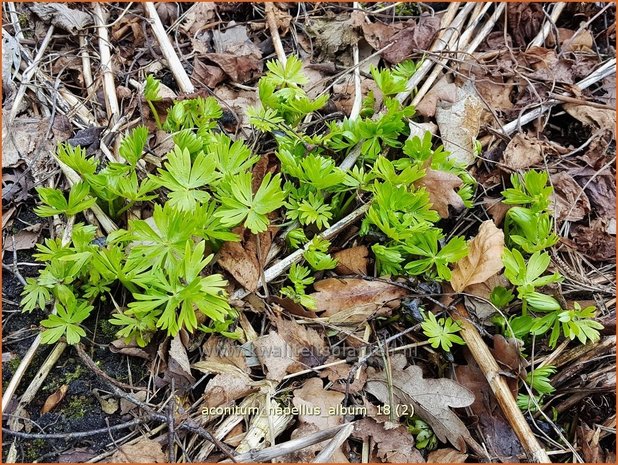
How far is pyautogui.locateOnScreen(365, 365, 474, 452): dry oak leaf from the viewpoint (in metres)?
1.99

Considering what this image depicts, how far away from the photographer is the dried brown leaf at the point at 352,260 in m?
2.27

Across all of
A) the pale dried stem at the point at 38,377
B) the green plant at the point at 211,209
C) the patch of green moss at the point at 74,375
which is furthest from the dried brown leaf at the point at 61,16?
the patch of green moss at the point at 74,375

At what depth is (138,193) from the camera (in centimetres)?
214

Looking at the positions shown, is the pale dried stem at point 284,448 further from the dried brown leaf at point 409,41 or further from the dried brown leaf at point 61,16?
the dried brown leaf at point 61,16

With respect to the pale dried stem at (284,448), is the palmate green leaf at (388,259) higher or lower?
higher

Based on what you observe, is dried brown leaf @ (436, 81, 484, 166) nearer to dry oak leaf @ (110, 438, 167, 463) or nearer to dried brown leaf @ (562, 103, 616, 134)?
dried brown leaf @ (562, 103, 616, 134)

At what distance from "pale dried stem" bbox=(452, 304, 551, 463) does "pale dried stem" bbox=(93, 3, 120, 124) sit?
1759 millimetres

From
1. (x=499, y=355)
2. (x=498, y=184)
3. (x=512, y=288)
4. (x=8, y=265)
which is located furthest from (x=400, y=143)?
(x=8, y=265)

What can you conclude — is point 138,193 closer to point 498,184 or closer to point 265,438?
point 265,438

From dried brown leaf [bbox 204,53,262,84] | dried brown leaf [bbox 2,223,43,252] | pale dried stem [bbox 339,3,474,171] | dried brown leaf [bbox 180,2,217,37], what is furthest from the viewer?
dried brown leaf [bbox 180,2,217,37]

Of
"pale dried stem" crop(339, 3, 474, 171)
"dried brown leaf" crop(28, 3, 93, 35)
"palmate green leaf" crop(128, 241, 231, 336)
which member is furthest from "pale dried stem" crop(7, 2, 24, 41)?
"pale dried stem" crop(339, 3, 474, 171)

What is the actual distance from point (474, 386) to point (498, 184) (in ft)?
3.01

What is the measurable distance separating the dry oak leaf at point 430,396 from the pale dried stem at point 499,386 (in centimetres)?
10

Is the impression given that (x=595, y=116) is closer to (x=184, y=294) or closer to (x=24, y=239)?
(x=184, y=294)
